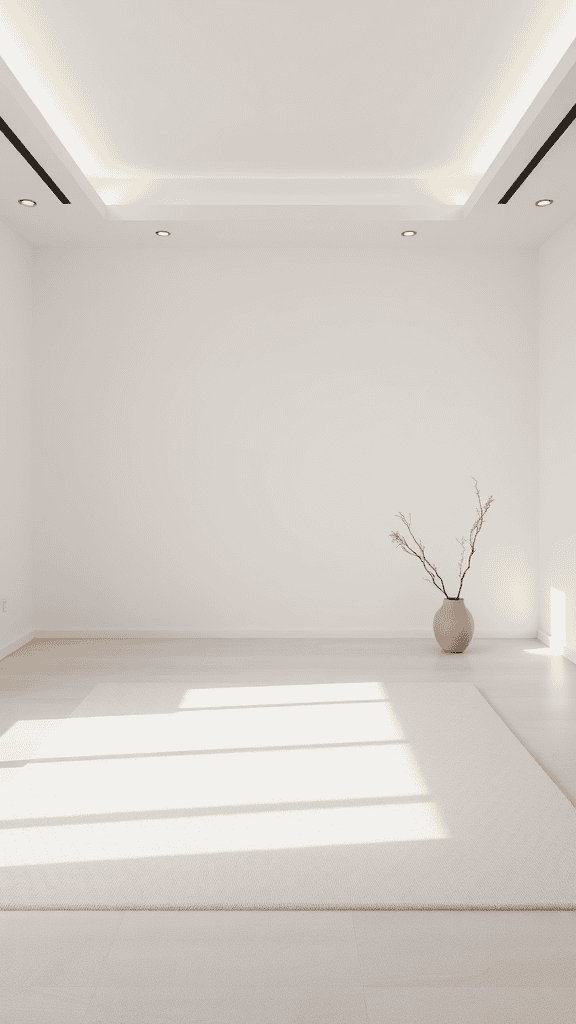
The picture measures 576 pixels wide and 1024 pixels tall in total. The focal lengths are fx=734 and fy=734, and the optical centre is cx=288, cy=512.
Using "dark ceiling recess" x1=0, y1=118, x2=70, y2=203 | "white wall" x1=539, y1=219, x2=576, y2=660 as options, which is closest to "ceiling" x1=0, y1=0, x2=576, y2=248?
"dark ceiling recess" x1=0, y1=118, x2=70, y2=203

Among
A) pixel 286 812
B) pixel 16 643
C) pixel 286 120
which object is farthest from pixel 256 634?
pixel 286 120

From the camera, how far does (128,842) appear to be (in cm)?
236

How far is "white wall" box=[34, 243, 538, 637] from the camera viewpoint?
5.42 metres

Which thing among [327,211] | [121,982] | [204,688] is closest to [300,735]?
[204,688]

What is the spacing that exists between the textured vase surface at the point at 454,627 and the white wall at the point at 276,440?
53cm

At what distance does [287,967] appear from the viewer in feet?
5.80

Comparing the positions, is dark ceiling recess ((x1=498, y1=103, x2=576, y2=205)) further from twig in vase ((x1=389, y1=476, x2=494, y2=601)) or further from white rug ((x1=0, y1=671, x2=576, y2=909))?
white rug ((x1=0, y1=671, x2=576, y2=909))

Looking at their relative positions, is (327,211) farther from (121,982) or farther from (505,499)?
(121,982)

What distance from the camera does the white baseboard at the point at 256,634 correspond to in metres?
5.45

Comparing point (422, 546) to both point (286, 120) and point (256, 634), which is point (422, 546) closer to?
point (256, 634)

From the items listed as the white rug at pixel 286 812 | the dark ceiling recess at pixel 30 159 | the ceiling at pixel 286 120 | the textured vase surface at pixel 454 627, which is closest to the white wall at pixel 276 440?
the ceiling at pixel 286 120

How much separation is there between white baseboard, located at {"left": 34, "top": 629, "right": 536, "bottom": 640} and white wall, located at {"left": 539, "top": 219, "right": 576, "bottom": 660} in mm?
461

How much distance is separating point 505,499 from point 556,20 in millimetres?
3092

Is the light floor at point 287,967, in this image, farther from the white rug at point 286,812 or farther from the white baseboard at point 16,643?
the white baseboard at point 16,643
